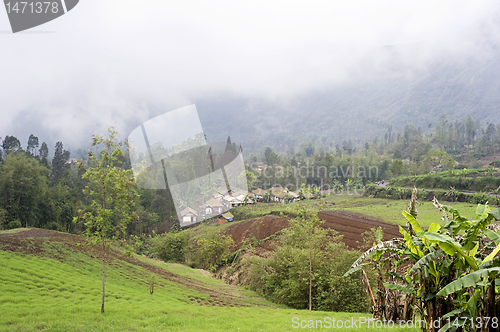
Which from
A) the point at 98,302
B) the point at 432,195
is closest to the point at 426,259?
the point at 98,302

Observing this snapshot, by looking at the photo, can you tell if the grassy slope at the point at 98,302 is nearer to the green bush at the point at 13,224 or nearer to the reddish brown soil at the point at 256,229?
the reddish brown soil at the point at 256,229

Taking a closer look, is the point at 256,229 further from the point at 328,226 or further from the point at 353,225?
the point at 353,225

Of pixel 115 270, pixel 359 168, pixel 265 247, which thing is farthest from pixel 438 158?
pixel 115 270

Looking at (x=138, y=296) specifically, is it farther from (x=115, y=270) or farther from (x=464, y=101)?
(x=464, y=101)

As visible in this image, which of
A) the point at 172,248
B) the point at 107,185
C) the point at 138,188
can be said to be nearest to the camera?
the point at 107,185

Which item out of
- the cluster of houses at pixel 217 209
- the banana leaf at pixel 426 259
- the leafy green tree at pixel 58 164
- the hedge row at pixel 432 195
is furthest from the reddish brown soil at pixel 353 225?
the leafy green tree at pixel 58 164

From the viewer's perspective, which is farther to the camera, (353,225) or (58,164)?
(58,164)

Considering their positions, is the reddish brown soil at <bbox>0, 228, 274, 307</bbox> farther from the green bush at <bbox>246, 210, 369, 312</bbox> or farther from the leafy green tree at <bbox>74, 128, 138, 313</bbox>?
the leafy green tree at <bbox>74, 128, 138, 313</bbox>

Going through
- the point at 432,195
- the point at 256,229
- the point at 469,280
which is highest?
the point at 469,280

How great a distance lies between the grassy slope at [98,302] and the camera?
7.93 m

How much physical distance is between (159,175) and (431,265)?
111 feet

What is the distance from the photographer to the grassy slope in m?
7.93

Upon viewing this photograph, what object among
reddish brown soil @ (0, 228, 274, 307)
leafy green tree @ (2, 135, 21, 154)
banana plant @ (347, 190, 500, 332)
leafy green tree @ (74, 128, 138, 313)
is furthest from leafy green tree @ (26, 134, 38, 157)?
banana plant @ (347, 190, 500, 332)

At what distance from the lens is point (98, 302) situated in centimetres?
1105
